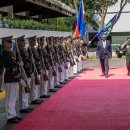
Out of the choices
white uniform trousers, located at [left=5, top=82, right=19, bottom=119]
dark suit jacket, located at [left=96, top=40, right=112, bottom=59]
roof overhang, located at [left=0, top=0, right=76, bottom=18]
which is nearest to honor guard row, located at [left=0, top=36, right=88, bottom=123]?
white uniform trousers, located at [left=5, top=82, right=19, bottom=119]

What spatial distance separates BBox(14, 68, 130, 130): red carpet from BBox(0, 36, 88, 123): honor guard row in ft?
1.27

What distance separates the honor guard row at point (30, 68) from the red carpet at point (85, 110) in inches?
15.3

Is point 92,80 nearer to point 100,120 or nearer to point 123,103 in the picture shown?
point 123,103

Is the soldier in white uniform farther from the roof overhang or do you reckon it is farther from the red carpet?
the roof overhang

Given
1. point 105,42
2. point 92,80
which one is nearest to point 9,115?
point 92,80

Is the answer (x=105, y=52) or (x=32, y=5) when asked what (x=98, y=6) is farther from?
(x=105, y=52)

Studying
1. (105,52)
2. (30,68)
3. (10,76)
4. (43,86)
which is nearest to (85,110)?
(30,68)

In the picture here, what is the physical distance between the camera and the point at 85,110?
10.9 metres

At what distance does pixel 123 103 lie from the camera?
11.9 meters

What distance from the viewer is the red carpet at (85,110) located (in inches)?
358

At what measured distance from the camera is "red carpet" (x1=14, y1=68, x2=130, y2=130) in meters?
Result: 9.09

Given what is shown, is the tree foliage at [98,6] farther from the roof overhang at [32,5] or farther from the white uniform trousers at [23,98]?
the white uniform trousers at [23,98]

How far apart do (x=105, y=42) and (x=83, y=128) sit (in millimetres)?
11179

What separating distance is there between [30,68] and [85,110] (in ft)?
5.29
